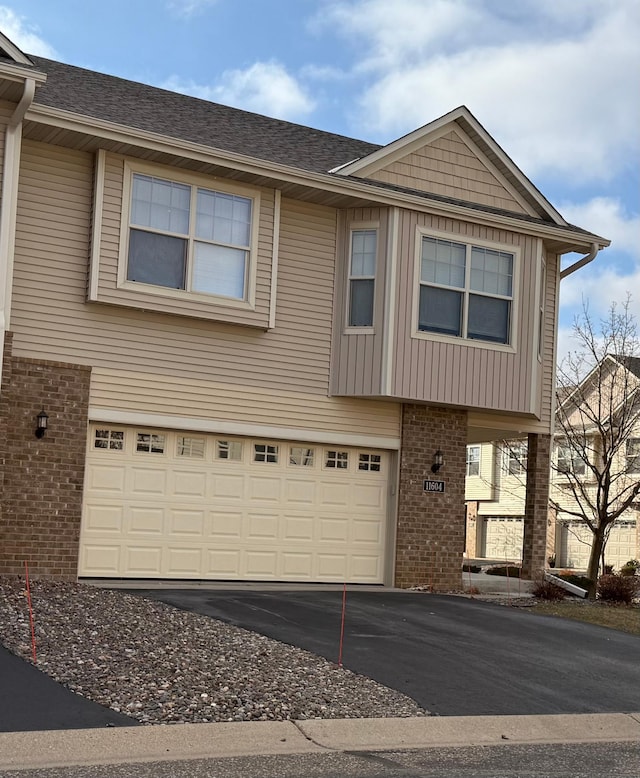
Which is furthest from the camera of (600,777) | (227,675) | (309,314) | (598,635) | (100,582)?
(309,314)

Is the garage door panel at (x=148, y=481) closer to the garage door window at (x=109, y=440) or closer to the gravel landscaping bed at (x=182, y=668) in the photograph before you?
the garage door window at (x=109, y=440)

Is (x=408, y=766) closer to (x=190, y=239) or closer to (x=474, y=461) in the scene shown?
(x=190, y=239)

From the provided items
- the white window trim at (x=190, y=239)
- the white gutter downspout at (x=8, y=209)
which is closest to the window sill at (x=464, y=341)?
the white window trim at (x=190, y=239)

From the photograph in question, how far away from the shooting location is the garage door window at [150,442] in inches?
581

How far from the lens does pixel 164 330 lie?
14773mm

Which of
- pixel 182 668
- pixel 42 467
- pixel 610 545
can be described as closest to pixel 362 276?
pixel 42 467

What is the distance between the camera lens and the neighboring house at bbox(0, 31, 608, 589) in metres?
13.9

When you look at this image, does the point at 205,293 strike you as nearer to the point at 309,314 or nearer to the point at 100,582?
the point at 309,314

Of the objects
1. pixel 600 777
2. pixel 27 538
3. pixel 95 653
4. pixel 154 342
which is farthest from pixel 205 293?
pixel 600 777

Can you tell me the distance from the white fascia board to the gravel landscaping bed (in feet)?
11.7

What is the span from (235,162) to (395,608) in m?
6.53

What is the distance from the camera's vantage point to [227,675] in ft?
28.9

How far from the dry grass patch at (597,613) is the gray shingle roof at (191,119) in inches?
294

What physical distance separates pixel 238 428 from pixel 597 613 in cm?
605
